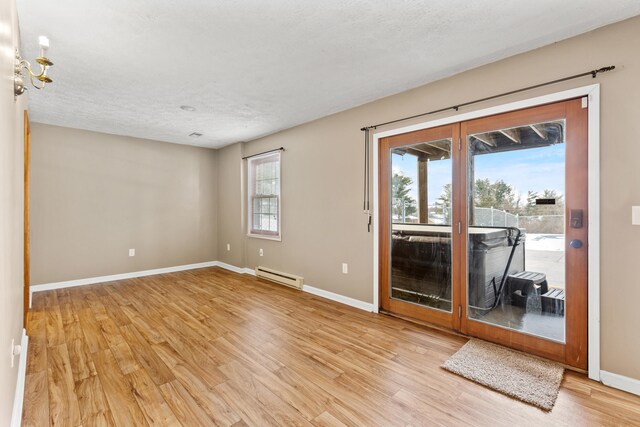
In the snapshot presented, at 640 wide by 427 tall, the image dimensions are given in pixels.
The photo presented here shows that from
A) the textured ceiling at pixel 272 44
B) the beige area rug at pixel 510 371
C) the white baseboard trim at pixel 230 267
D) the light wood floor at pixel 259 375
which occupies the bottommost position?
the light wood floor at pixel 259 375

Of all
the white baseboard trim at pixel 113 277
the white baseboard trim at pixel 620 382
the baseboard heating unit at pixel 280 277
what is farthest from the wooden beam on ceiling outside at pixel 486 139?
the white baseboard trim at pixel 113 277

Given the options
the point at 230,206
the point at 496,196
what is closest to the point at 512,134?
the point at 496,196

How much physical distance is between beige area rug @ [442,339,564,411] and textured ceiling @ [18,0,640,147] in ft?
8.13

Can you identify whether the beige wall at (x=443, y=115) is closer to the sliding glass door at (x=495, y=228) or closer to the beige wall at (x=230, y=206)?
the sliding glass door at (x=495, y=228)

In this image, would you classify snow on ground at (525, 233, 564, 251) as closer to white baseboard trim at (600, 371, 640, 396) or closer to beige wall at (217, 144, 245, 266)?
white baseboard trim at (600, 371, 640, 396)

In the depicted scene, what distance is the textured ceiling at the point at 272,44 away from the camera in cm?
187

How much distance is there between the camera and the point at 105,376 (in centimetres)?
213

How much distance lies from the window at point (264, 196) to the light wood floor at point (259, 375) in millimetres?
1850

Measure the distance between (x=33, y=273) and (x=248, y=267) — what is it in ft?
10.2

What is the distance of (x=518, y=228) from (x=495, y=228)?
17cm

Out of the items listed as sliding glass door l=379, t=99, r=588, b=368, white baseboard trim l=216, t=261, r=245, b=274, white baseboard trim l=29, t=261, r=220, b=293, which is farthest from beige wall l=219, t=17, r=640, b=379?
white baseboard trim l=29, t=261, r=220, b=293

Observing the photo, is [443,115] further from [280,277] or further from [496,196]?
[280,277]

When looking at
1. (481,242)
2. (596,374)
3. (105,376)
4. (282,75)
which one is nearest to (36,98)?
(282,75)

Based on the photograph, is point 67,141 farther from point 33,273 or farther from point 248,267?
point 248,267
